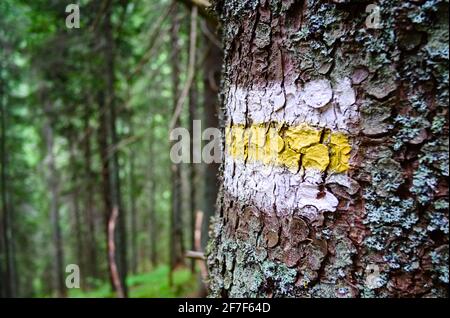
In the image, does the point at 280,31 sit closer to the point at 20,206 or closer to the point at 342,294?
the point at 342,294

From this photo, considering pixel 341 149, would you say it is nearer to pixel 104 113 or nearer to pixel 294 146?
pixel 294 146

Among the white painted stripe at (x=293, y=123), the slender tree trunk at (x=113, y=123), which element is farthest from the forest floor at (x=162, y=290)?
the white painted stripe at (x=293, y=123)

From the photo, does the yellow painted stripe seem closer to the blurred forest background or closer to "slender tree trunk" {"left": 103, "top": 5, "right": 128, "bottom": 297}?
the blurred forest background

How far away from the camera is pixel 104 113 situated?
9180 mm

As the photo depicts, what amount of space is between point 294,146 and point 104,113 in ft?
29.2

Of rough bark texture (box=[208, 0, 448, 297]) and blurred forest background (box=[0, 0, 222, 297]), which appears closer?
rough bark texture (box=[208, 0, 448, 297])

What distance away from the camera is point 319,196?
896 millimetres

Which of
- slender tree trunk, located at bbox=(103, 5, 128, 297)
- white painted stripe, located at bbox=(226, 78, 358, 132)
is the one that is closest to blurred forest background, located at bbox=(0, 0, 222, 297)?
slender tree trunk, located at bbox=(103, 5, 128, 297)

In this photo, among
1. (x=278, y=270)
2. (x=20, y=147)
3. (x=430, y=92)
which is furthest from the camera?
(x=20, y=147)

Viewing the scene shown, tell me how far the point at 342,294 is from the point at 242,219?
1.10 feet

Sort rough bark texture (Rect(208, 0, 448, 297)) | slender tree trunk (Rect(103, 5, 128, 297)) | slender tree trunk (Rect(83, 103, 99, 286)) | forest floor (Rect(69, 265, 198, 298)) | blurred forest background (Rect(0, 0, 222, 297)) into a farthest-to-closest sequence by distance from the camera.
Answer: slender tree trunk (Rect(83, 103, 99, 286)) < slender tree trunk (Rect(103, 5, 128, 297)) < forest floor (Rect(69, 265, 198, 298)) < blurred forest background (Rect(0, 0, 222, 297)) < rough bark texture (Rect(208, 0, 448, 297))

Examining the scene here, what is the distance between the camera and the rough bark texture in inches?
30.4

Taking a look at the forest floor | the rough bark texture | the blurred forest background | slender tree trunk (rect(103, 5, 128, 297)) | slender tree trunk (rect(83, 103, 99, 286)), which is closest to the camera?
the rough bark texture
